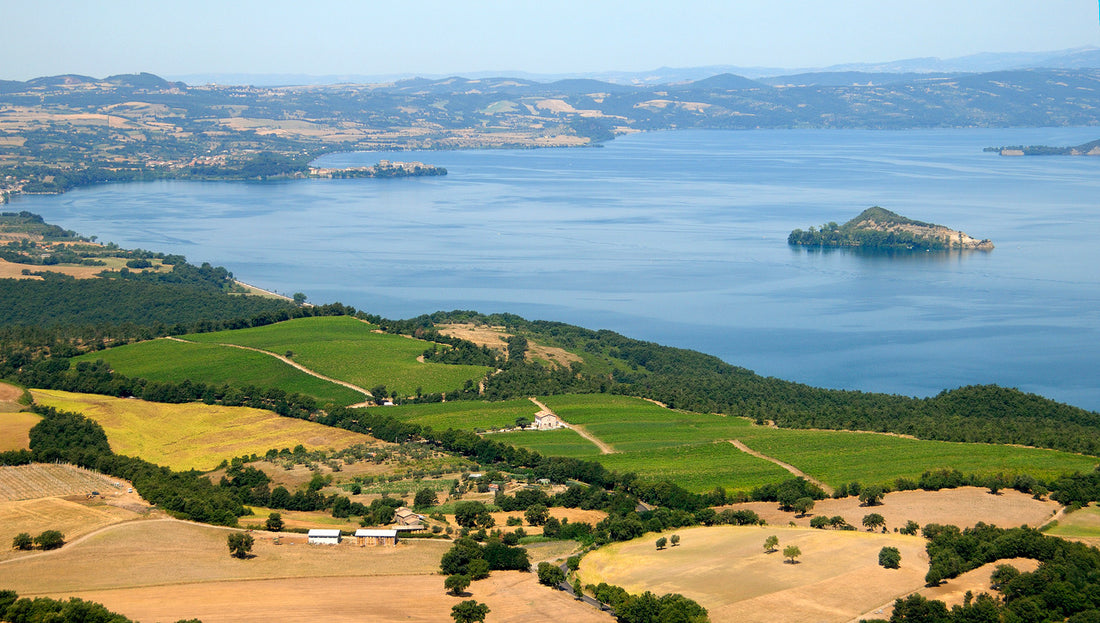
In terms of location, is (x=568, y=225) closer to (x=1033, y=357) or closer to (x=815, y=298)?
(x=815, y=298)

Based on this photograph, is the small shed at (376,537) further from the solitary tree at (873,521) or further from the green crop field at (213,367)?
the green crop field at (213,367)

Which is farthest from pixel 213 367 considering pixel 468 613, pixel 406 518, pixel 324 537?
pixel 468 613

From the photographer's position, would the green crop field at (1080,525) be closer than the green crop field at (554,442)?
Yes

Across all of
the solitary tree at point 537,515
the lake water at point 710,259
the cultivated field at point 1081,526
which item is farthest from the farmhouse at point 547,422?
the lake water at point 710,259

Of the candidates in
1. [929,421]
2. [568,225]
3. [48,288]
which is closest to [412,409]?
[929,421]

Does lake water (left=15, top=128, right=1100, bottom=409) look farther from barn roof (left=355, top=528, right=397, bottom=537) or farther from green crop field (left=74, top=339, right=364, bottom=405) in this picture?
barn roof (left=355, top=528, right=397, bottom=537)

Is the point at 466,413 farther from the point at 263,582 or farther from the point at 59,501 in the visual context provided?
the point at 263,582
